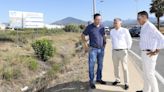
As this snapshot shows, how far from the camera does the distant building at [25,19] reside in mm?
55906

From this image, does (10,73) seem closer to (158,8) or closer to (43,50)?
(43,50)

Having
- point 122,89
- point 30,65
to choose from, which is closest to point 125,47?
point 122,89

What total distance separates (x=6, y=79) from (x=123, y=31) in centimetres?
750

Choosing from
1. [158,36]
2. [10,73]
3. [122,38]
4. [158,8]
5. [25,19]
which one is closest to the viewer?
[158,36]

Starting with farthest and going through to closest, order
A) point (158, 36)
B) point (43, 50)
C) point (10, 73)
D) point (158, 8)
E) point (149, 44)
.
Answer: point (158, 8), point (43, 50), point (10, 73), point (149, 44), point (158, 36)

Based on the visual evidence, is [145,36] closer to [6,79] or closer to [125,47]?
[125,47]

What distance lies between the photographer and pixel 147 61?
27.3ft

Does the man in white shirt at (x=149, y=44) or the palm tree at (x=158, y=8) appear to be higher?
the palm tree at (x=158, y=8)

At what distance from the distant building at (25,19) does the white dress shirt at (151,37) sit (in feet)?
157

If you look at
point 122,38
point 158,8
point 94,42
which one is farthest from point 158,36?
point 158,8

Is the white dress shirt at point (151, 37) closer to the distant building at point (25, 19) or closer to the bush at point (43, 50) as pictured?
the bush at point (43, 50)

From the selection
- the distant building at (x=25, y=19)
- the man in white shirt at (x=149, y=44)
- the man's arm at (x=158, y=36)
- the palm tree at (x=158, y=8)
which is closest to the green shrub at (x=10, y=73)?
the man in white shirt at (x=149, y=44)

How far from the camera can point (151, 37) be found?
8.25 meters

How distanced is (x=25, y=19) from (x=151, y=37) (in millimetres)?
55016
